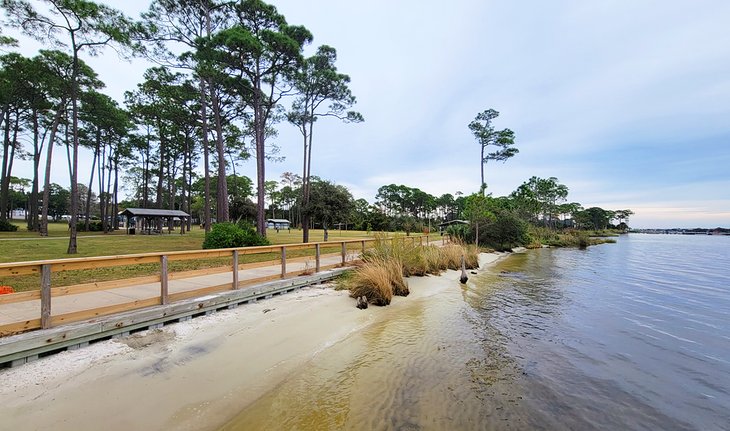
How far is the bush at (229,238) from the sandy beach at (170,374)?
29.3 feet

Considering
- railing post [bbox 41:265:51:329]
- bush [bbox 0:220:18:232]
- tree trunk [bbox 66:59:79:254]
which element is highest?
tree trunk [bbox 66:59:79:254]

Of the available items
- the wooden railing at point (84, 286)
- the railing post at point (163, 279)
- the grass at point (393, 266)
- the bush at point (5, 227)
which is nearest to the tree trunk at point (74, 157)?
the wooden railing at point (84, 286)

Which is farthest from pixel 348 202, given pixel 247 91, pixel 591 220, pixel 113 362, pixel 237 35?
pixel 591 220

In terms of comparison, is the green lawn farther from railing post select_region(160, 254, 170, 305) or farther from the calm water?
railing post select_region(160, 254, 170, 305)

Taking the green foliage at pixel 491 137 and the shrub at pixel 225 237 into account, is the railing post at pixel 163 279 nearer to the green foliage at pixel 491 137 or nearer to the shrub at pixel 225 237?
the shrub at pixel 225 237

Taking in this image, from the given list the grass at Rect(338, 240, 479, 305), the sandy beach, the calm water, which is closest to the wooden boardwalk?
the sandy beach

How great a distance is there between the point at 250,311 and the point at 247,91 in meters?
17.0

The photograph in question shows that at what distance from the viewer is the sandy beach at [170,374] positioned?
116 inches

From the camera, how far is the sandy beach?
116 inches

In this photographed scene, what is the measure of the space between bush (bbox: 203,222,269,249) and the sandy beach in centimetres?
892

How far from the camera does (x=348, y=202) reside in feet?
68.2

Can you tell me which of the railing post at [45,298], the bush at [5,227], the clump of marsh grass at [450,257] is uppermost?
the bush at [5,227]

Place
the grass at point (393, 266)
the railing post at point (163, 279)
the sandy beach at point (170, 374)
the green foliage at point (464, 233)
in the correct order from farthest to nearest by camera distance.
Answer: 1. the green foliage at point (464, 233)
2. the grass at point (393, 266)
3. the railing post at point (163, 279)
4. the sandy beach at point (170, 374)

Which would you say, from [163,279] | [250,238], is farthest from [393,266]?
Answer: [250,238]
